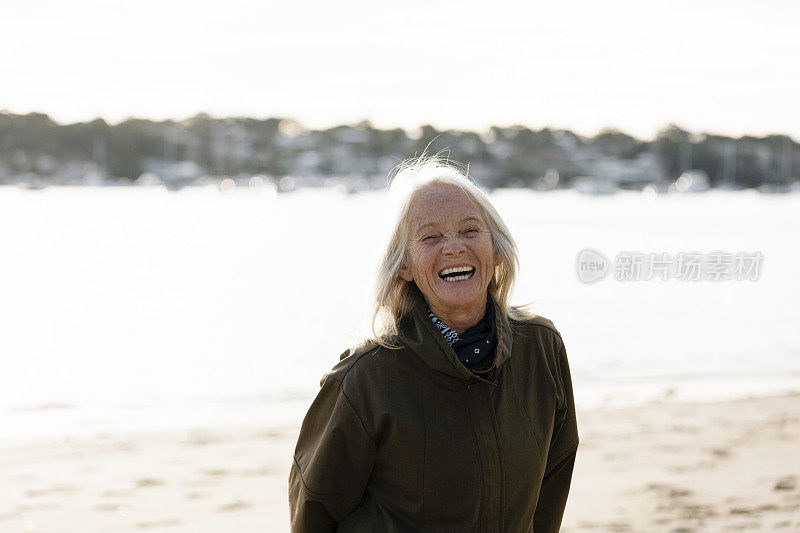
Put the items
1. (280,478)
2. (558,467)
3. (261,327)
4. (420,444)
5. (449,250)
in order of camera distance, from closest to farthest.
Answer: (420,444)
(449,250)
(558,467)
(280,478)
(261,327)

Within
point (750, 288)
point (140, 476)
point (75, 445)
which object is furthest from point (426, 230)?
point (750, 288)

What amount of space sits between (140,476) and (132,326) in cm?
995

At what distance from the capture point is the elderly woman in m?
2.09

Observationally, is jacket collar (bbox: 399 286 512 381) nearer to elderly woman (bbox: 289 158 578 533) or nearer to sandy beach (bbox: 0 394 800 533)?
elderly woman (bbox: 289 158 578 533)

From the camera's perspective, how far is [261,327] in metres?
15.6

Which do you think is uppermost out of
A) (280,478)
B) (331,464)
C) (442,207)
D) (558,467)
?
(442,207)

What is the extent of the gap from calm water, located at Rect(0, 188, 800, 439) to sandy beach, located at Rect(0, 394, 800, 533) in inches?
42.6

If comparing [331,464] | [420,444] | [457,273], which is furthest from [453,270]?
[331,464]

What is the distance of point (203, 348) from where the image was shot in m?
13.6

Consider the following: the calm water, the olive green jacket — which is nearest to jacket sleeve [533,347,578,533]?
the olive green jacket

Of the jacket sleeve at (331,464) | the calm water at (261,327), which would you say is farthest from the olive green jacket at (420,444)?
the calm water at (261,327)

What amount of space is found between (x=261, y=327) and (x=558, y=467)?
13394mm

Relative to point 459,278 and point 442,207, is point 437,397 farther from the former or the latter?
point 442,207

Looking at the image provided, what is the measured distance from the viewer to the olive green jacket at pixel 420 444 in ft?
6.86
